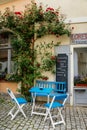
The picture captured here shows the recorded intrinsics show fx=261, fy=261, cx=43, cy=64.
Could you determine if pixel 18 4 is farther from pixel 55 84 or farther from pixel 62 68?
pixel 55 84

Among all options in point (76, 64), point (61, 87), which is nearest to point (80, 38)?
point (76, 64)

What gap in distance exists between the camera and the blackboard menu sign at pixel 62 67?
10.1 m

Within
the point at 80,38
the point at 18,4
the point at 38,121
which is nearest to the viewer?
the point at 38,121

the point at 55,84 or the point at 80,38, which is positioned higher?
the point at 80,38

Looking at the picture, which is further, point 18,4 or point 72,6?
point 18,4

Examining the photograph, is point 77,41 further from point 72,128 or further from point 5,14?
point 72,128

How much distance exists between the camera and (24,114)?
7.67 meters

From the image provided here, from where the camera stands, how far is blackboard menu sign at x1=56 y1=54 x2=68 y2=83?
398 inches

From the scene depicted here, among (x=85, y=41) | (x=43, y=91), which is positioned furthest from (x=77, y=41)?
(x=43, y=91)

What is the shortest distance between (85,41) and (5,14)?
147 inches

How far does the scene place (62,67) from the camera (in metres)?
10.2

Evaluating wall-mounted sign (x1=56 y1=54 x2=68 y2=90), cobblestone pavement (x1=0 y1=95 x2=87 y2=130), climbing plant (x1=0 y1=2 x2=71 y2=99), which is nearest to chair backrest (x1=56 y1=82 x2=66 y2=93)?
wall-mounted sign (x1=56 y1=54 x2=68 y2=90)

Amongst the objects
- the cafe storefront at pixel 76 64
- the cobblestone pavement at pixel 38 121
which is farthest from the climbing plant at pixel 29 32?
the cobblestone pavement at pixel 38 121

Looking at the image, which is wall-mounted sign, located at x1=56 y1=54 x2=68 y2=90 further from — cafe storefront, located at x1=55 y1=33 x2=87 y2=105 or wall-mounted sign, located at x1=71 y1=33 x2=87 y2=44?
wall-mounted sign, located at x1=71 y1=33 x2=87 y2=44
